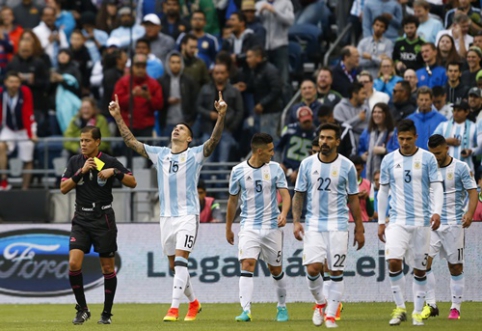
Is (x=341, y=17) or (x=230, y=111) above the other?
(x=341, y=17)

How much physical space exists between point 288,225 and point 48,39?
831 centimetres

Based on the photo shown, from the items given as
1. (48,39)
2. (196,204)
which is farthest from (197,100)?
(196,204)

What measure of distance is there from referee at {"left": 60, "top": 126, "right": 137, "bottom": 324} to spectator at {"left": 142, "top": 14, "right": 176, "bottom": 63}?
8613mm

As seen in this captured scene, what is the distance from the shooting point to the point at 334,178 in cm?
1373

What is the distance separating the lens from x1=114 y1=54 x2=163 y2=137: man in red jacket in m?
21.4

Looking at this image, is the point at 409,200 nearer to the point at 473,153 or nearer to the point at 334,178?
the point at 334,178

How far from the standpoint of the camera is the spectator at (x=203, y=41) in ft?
74.5

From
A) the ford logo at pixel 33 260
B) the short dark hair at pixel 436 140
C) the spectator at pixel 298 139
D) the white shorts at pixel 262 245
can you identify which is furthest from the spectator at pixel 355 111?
the white shorts at pixel 262 245

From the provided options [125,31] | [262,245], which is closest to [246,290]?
[262,245]

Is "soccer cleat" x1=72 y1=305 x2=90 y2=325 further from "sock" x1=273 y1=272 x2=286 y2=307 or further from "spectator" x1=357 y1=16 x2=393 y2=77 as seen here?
"spectator" x1=357 y1=16 x2=393 y2=77

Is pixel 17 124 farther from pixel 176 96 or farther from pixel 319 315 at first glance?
pixel 319 315

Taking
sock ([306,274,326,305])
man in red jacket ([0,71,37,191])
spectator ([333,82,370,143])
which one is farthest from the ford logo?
sock ([306,274,326,305])

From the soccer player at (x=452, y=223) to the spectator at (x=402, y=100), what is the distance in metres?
4.71

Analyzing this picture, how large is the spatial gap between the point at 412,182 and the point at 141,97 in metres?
8.54
